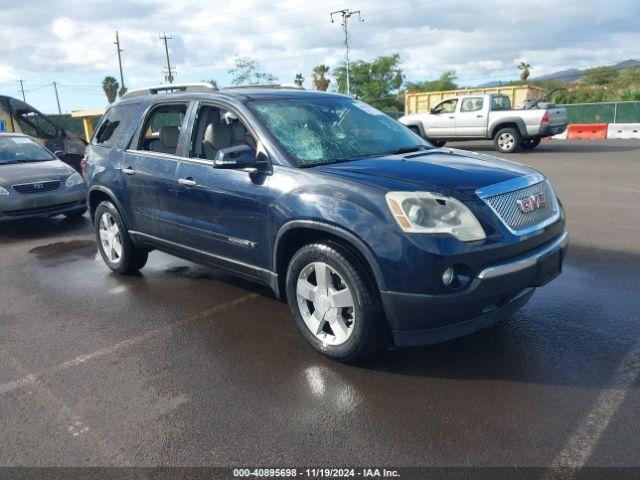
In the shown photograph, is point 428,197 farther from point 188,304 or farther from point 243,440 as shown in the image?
point 188,304

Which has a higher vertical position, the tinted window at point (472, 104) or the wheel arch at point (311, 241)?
the tinted window at point (472, 104)

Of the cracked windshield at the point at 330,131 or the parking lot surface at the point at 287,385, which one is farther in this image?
the cracked windshield at the point at 330,131

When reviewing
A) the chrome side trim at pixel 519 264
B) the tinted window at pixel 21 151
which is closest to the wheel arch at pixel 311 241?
the chrome side trim at pixel 519 264

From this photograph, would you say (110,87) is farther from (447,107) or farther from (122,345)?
(122,345)

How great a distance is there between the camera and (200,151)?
177 inches

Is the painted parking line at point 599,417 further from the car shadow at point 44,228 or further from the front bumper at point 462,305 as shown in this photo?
the car shadow at point 44,228

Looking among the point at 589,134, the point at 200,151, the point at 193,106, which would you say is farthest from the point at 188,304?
the point at 589,134

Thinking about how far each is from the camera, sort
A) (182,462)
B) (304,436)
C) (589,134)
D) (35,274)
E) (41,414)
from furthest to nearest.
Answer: (589,134), (35,274), (41,414), (304,436), (182,462)

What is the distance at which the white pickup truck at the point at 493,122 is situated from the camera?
16328 mm

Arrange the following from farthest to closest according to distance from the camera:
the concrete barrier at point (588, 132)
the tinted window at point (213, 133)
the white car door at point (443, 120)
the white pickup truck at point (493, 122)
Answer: the concrete barrier at point (588, 132)
the white car door at point (443, 120)
the white pickup truck at point (493, 122)
the tinted window at point (213, 133)

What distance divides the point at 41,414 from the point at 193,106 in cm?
265

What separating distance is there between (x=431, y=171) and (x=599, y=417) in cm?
171

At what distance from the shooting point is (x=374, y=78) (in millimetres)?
71375

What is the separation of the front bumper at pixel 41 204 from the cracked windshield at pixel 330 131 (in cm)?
499
